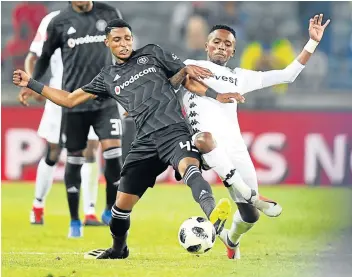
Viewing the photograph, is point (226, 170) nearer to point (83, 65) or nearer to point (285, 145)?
point (83, 65)

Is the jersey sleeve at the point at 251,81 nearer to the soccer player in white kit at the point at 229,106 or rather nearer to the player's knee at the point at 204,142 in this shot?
the soccer player in white kit at the point at 229,106

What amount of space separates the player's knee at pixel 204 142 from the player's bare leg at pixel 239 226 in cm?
73

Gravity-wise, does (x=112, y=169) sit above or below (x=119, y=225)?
below

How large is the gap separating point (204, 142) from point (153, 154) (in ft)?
1.29

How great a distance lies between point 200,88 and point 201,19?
9474mm

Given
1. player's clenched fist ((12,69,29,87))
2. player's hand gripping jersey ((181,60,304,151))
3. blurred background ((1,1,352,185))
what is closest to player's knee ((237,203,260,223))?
player's hand gripping jersey ((181,60,304,151))

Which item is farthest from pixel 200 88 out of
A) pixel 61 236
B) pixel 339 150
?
pixel 339 150

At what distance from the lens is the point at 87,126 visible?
34.3ft

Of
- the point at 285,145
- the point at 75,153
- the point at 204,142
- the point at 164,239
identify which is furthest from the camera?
→ the point at 285,145

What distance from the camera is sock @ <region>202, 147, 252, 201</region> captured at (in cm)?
794

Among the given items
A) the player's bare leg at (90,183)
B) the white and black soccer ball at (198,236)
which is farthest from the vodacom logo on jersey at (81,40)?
the white and black soccer ball at (198,236)

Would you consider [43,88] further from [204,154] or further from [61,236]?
[61,236]

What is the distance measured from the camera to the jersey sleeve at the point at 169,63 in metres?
8.15

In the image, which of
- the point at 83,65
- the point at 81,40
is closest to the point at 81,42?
the point at 81,40
